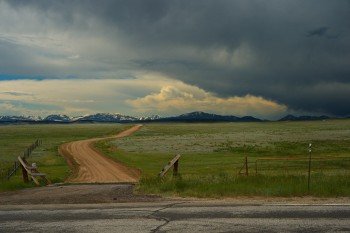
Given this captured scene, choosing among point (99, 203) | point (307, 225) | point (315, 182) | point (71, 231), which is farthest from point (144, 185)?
point (307, 225)

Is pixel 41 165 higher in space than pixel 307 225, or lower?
lower

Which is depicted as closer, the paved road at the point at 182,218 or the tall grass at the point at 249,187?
the paved road at the point at 182,218

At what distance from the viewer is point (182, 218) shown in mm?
10820

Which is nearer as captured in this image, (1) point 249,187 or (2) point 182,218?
(2) point 182,218

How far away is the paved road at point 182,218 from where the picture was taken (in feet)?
31.5

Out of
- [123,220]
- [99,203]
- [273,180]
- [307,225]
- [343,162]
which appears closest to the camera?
[307,225]

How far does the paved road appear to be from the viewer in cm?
960

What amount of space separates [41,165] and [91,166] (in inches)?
259

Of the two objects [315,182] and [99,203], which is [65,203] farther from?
[315,182]

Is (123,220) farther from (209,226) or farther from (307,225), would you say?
(307,225)

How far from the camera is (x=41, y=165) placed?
43594 millimetres

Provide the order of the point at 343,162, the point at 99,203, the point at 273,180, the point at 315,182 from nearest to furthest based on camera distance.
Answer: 1. the point at 99,203
2. the point at 315,182
3. the point at 273,180
4. the point at 343,162

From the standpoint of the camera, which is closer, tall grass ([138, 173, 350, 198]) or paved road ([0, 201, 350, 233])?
paved road ([0, 201, 350, 233])

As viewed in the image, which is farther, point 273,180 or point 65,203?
point 273,180
